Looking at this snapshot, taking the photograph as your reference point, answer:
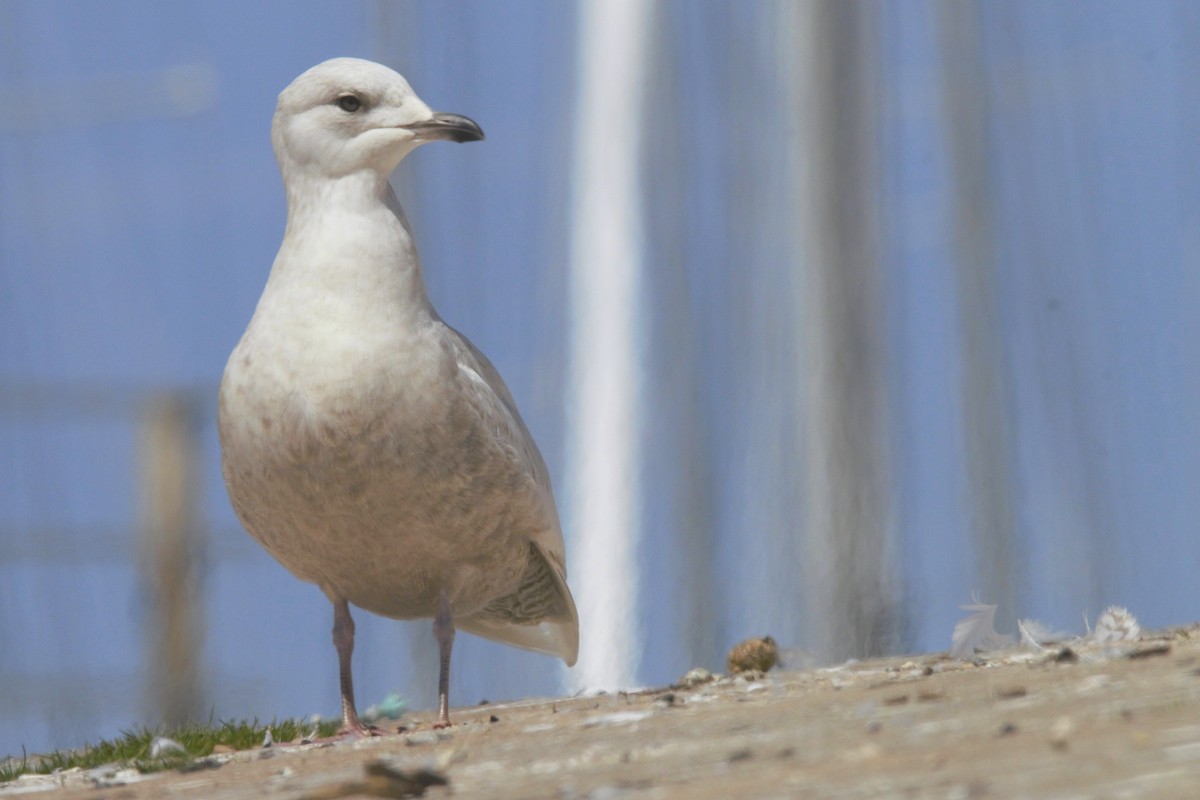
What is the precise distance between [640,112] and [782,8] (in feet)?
2.96

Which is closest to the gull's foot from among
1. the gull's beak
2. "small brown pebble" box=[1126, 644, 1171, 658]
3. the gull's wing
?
the gull's wing

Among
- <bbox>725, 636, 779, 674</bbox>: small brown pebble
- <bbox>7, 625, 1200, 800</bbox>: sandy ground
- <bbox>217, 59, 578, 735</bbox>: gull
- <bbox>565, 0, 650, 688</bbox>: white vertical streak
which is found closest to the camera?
<bbox>7, 625, 1200, 800</bbox>: sandy ground

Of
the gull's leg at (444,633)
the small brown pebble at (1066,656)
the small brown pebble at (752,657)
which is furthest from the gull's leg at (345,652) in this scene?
the small brown pebble at (1066,656)

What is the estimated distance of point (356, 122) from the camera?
4578 mm

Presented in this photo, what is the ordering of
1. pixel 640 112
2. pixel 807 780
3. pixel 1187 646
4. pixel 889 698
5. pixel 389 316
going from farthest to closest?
pixel 640 112
pixel 389 316
pixel 1187 646
pixel 889 698
pixel 807 780

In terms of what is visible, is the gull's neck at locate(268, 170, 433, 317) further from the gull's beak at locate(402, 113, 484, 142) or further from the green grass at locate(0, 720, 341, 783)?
the green grass at locate(0, 720, 341, 783)

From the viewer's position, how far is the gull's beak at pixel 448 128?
452 cm

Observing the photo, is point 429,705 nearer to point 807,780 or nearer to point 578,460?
point 578,460

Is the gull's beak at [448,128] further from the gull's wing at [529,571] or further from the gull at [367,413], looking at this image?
the gull's wing at [529,571]

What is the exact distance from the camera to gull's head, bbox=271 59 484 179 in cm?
455

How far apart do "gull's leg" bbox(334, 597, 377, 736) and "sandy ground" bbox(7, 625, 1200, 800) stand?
411 millimetres

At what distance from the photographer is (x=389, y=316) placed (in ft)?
13.9

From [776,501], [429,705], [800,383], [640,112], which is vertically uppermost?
[640,112]

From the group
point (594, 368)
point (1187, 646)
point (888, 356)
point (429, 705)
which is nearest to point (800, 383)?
point (888, 356)
